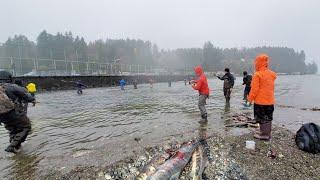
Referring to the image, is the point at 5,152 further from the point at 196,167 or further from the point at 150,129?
the point at 196,167

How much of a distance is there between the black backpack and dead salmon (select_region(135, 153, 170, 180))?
3477mm

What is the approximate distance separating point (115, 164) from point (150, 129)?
403 centimetres

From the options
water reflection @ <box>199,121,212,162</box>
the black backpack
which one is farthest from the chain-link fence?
the black backpack

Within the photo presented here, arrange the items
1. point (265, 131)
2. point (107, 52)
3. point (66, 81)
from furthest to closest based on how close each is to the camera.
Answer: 1. point (107, 52)
2. point (66, 81)
3. point (265, 131)

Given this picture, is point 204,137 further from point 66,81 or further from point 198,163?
point 66,81

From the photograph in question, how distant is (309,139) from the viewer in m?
6.98

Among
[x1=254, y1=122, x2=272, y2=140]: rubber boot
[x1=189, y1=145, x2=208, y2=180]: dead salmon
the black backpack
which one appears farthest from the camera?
[x1=254, y1=122, x2=272, y2=140]: rubber boot

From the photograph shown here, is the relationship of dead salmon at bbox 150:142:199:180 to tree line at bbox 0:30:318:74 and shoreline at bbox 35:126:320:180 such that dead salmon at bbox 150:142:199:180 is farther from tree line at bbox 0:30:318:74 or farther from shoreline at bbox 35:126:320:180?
tree line at bbox 0:30:318:74

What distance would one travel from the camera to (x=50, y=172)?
614cm

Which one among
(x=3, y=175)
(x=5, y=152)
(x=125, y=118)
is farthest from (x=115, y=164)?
(x=125, y=118)

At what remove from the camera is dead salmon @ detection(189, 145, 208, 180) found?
226 inches

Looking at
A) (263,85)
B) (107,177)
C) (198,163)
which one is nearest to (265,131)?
(263,85)

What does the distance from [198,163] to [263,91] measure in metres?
2.85

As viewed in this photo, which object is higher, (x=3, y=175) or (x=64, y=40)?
(x=64, y=40)
